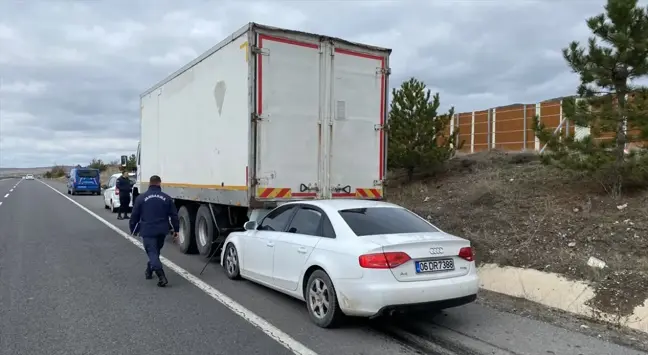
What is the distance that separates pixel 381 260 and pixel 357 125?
4042 mm

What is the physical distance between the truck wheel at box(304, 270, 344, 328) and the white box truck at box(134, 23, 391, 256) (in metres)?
2.43

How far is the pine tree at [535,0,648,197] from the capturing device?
364 inches

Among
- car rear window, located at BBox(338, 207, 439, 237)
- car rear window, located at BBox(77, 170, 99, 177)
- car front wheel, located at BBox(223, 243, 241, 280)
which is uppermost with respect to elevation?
car rear window, located at BBox(77, 170, 99, 177)

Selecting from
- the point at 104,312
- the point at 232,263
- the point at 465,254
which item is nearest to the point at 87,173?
the point at 232,263

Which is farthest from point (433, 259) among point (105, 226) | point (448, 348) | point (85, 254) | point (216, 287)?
point (105, 226)

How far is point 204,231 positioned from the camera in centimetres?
1012

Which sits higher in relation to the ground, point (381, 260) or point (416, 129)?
point (416, 129)

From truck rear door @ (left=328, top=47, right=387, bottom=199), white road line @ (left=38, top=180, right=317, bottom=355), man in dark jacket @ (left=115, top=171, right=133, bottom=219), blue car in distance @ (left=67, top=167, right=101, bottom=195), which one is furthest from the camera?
blue car in distance @ (left=67, top=167, right=101, bottom=195)

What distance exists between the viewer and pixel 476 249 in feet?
29.3

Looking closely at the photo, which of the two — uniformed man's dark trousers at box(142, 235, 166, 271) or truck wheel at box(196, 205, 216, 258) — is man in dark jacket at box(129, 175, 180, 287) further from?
truck wheel at box(196, 205, 216, 258)

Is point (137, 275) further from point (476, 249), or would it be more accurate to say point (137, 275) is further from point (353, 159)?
point (476, 249)

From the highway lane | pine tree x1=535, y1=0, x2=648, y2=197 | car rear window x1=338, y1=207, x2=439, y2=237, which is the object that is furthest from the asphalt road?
pine tree x1=535, y1=0, x2=648, y2=197

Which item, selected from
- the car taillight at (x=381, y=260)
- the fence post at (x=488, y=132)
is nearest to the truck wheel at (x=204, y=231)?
the car taillight at (x=381, y=260)

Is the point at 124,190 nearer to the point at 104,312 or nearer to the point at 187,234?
the point at 187,234
